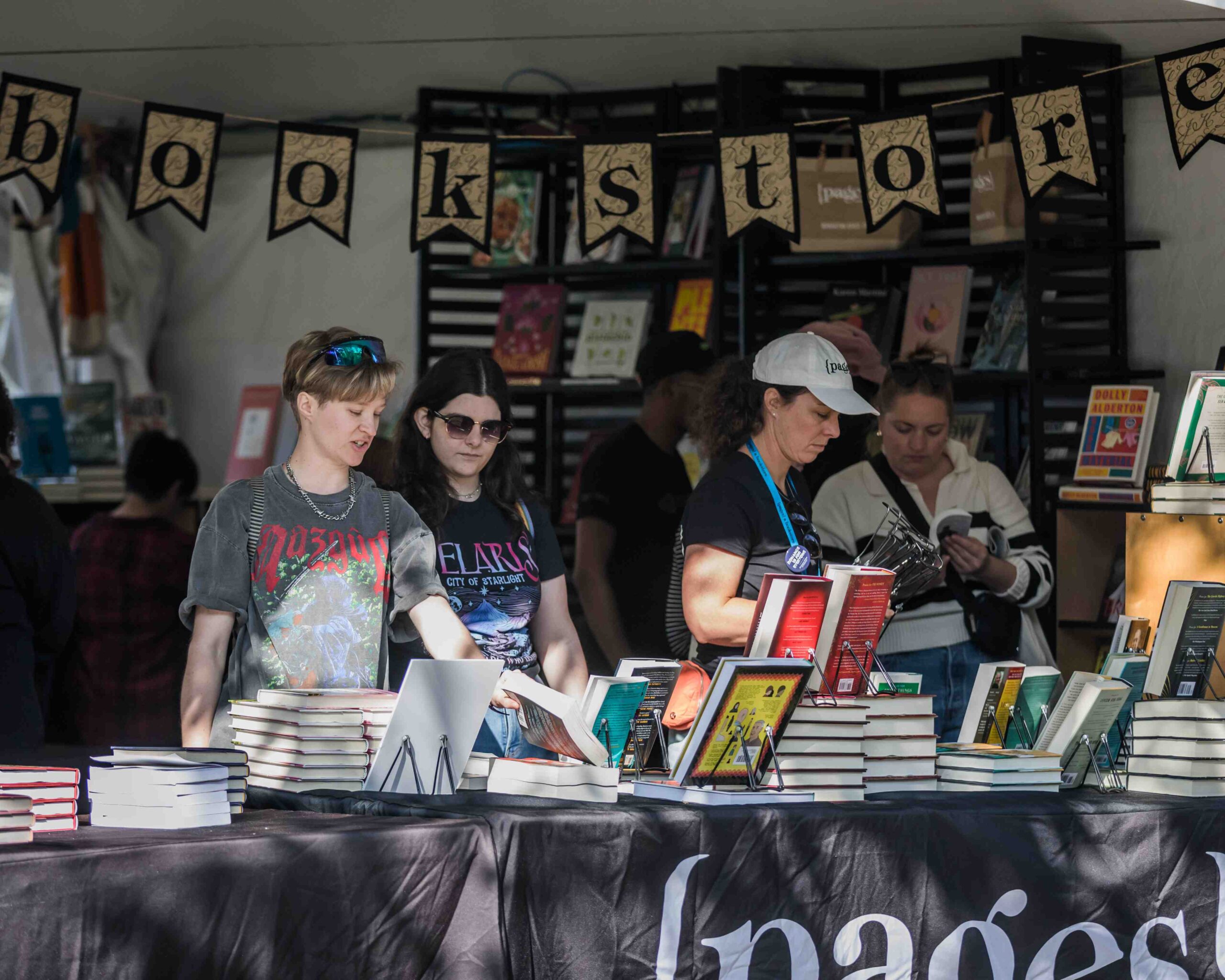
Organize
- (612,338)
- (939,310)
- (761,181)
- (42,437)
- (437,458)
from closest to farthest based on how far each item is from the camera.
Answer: (437,458) → (761,181) → (939,310) → (612,338) → (42,437)

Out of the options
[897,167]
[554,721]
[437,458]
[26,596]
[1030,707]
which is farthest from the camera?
[897,167]

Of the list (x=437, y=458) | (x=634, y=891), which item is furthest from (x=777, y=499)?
(x=634, y=891)

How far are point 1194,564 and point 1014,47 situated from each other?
2.37 m

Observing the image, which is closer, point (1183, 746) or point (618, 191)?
point (1183, 746)

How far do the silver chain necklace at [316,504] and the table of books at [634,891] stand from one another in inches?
21.5

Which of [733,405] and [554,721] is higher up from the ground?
[733,405]

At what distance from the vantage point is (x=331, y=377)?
3.04m

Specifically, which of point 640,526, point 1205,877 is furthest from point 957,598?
point 1205,877

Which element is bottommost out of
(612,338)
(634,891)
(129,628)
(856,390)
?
(634,891)

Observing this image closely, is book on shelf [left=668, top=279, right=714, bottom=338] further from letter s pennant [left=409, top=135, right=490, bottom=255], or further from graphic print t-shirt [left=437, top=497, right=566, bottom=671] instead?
graphic print t-shirt [left=437, top=497, right=566, bottom=671]

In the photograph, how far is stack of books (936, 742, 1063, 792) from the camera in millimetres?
3012

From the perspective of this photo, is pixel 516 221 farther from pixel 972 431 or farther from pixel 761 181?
pixel 972 431

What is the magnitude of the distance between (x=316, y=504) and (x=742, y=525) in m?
0.86

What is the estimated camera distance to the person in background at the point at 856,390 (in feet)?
15.2
